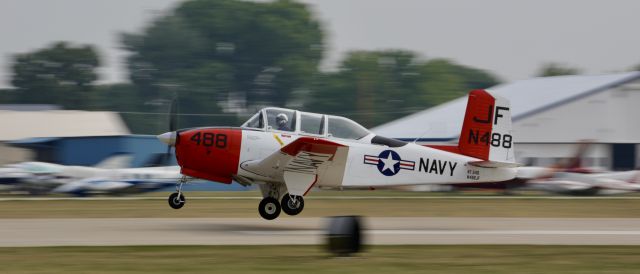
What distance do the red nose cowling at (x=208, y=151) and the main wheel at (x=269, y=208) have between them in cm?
106

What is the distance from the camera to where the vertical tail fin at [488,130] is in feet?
65.0

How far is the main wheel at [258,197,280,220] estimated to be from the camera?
1966cm

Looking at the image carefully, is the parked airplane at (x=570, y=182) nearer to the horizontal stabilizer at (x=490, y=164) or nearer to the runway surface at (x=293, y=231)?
the runway surface at (x=293, y=231)

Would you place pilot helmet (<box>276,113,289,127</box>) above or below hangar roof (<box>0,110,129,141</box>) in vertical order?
below

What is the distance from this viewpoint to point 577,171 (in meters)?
37.4

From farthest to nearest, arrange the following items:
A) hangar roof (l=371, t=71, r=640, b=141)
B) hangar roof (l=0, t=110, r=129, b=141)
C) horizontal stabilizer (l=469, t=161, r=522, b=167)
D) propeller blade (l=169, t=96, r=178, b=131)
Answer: hangar roof (l=0, t=110, r=129, b=141), hangar roof (l=371, t=71, r=640, b=141), horizontal stabilizer (l=469, t=161, r=522, b=167), propeller blade (l=169, t=96, r=178, b=131)

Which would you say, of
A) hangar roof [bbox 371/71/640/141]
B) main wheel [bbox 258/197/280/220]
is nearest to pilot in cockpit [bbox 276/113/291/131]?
main wheel [bbox 258/197/280/220]

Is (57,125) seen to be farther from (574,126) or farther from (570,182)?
(570,182)

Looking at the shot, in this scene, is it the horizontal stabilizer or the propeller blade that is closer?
the propeller blade

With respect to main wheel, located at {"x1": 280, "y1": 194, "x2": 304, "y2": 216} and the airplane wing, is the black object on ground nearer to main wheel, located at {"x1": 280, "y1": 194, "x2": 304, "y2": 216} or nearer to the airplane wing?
the airplane wing

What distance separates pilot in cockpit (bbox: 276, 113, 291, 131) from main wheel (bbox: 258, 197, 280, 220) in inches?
65.2

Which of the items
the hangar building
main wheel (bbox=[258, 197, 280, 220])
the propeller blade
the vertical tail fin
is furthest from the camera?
the hangar building

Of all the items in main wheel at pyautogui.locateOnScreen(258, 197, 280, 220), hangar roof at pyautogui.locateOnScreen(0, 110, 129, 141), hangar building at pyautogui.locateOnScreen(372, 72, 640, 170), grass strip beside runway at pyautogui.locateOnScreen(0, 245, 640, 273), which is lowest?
grass strip beside runway at pyautogui.locateOnScreen(0, 245, 640, 273)

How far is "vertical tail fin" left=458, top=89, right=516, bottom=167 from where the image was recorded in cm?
1981
